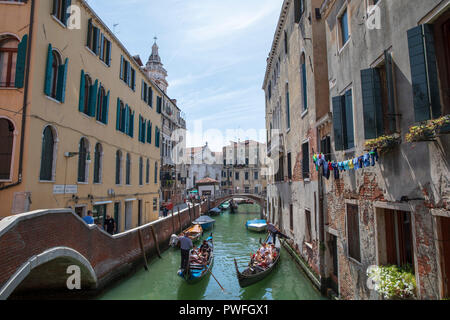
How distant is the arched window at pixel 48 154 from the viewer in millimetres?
8609

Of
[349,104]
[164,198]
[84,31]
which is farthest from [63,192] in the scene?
[164,198]

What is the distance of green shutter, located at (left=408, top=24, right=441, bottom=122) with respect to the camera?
3.89 meters

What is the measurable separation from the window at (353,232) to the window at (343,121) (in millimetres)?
1490

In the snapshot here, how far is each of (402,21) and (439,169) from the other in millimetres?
2427

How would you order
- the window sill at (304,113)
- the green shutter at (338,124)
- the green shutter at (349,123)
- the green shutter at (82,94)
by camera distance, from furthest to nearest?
the window sill at (304,113), the green shutter at (82,94), the green shutter at (338,124), the green shutter at (349,123)

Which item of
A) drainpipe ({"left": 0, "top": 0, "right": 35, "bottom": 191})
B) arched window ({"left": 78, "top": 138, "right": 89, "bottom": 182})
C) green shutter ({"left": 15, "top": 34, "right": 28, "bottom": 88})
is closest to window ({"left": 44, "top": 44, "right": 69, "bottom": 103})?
drainpipe ({"left": 0, "top": 0, "right": 35, "bottom": 191})

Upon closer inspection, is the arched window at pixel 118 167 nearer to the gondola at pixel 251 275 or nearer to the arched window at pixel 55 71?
the arched window at pixel 55 71

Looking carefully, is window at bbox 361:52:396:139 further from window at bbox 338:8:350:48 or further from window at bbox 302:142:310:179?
window at bbox 302:142:310:179

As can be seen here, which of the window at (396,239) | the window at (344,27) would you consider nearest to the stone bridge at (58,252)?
the window at (396,239)

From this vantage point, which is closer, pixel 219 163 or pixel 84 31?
pixel 84 31

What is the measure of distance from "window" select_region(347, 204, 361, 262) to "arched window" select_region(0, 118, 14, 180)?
892cm

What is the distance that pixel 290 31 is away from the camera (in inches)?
521
